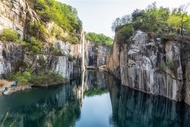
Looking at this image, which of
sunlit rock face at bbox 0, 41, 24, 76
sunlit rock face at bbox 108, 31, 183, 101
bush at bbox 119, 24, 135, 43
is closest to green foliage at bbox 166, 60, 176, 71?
sunlit rock face at bbox 108, 31, 183, 101

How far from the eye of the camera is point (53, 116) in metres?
21.3

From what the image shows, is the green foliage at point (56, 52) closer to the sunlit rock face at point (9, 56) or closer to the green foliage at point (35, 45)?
the green foliage at point (35, 45)

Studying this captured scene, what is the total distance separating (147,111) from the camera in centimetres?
2473

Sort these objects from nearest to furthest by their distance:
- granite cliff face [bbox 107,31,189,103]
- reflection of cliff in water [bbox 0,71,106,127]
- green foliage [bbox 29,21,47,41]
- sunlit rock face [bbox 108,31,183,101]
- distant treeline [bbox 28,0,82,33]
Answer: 1. reflection of cliff in water [bbox 0,71,106,127]
2. granite cliff face [bbox 107,31,189,103]
3. sunlit rock face [bbox 108,31,183,101]
4. green foliage [bbox 29,21,47,41]
5. distant treeline [bbox 28,0,82,33]

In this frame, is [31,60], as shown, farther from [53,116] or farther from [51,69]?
[53,116]

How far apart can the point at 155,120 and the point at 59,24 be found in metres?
38.5

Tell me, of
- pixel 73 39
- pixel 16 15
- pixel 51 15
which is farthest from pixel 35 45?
pixel 73 39

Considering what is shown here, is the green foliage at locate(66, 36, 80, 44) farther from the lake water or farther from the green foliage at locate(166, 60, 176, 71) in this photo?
the green foliage at locate(166, 60, 176, 71)

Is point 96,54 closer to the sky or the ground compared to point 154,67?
closer to the sky

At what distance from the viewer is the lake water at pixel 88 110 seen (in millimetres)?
19672

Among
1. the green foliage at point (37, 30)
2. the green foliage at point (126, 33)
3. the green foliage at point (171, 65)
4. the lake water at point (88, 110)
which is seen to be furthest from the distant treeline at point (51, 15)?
the green foliage at point (171, 65)

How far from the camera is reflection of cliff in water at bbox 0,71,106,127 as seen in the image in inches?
754

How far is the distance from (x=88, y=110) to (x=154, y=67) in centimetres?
1555

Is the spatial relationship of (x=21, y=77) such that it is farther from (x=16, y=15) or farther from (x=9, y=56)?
(x=16, y=15)
